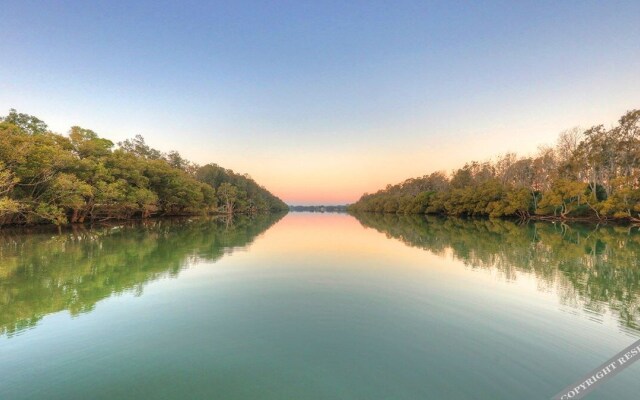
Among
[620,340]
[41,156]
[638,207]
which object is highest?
[41,156]

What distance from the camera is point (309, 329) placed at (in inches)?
248

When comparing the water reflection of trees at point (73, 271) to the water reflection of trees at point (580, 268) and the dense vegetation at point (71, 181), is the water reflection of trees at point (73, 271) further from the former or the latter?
the water reflection of trees at point (580, 268)

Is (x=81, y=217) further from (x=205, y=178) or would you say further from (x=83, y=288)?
(x=205, y=178)

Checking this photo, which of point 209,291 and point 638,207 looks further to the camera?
point 638,207

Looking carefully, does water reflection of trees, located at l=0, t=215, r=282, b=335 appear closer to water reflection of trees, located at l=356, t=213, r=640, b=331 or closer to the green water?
the green water

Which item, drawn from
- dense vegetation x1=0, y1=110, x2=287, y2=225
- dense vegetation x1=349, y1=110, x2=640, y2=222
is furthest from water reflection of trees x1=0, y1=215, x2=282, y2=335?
dense vegetation x1=349, y1=110, x2=640, y2=222

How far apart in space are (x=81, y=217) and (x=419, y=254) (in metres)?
35.7

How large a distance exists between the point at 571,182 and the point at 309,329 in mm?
48476

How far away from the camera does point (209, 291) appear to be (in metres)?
9.09

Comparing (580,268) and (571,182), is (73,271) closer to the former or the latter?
(580,268)

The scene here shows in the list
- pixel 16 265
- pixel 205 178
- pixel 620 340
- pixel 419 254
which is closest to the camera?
pixel 620 340

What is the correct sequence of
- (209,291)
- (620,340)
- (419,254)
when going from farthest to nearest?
(419,254) → (209,291) → (620,340)

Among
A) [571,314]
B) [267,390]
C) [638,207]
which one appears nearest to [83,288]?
[267,390]

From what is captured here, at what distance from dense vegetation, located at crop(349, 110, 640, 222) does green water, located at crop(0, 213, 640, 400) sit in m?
34.5
